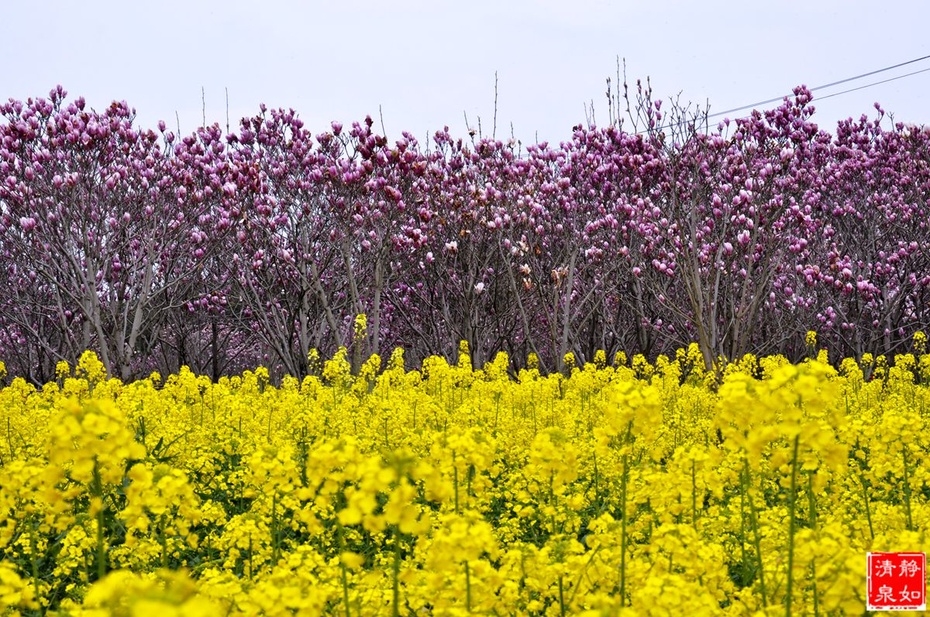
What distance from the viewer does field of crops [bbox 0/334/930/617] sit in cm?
277

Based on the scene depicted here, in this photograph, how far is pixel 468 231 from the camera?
14250 millimetres

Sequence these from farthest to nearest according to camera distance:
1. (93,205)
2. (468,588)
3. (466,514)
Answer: (93,205), (466,514), (468,588)

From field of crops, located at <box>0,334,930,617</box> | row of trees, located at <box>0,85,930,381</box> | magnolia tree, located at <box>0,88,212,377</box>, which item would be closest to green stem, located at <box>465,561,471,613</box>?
field of crops, located at <box>0,334,930,617</box>

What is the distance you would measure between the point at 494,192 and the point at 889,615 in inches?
459


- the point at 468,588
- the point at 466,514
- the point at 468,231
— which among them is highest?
the point at 468,231

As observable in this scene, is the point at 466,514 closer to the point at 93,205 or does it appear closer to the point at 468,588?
the point at 468,588

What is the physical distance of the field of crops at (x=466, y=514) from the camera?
277 centimetres

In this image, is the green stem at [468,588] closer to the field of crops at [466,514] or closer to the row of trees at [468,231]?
the field of crops at [466,514]

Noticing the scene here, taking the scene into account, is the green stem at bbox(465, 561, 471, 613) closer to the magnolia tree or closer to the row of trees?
the row of trees

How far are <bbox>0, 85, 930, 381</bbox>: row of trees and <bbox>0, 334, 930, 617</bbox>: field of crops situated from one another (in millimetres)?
4923

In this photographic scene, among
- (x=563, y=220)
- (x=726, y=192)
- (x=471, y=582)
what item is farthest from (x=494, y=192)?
(x=471, y=582)

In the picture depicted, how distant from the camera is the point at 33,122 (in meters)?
12.3

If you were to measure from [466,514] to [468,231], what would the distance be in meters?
11.4

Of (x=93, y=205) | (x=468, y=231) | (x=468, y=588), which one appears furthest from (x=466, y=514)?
(x=93, y=205)
